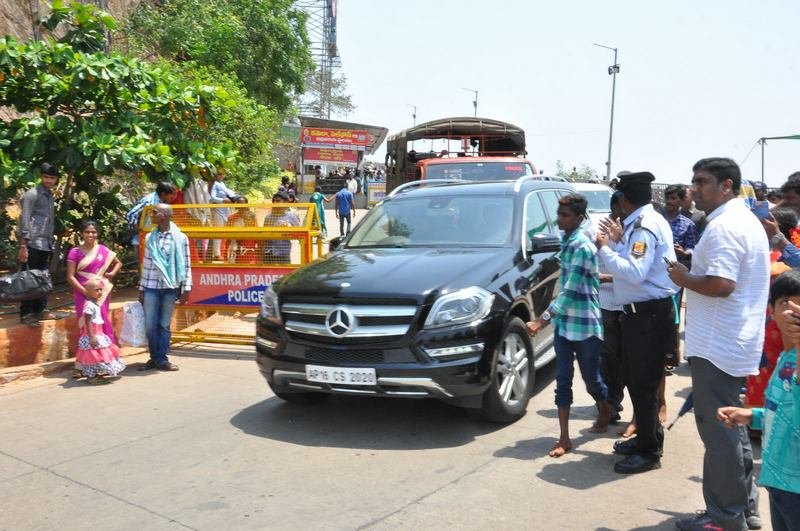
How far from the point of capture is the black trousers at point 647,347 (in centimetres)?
421

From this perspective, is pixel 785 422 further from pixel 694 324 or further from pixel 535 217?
pixel 535 217

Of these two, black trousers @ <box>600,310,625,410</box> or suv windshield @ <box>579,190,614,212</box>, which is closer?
black trousers @ <box>600,310,625,410</box>

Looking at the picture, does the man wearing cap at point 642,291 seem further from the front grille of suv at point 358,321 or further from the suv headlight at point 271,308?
the suv headlight at point 271,308

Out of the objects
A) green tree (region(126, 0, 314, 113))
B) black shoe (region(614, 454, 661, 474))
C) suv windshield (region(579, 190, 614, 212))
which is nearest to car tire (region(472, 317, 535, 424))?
black shoe (region(614, 454, 661, 474))

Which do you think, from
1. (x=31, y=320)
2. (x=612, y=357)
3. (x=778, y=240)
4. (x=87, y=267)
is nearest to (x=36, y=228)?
(x=31, y=320)

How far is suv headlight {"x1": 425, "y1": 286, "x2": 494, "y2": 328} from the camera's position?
4.94 meters

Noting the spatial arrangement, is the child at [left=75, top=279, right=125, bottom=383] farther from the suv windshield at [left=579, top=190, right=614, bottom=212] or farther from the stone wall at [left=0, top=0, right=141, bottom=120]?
the stone wall at [left=0, top=0, right=141, bottom=120]

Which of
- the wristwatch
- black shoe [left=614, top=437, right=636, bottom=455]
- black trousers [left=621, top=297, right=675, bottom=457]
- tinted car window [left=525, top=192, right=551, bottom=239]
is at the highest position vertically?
tinted car window [left=525, top=192, right=551, bottom=239]

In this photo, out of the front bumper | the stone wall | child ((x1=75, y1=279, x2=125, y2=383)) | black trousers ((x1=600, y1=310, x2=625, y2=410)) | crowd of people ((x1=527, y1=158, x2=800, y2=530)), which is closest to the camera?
crowd of people ((x1=527, y1=158, x2=800, y2=530))

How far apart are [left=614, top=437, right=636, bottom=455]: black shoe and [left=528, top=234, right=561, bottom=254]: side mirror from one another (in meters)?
1.63

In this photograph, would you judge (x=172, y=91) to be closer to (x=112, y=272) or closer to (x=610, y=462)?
(x=112, y=272)

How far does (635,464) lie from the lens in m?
4.41

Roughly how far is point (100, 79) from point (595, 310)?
255 inches

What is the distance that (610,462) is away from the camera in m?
4.65
